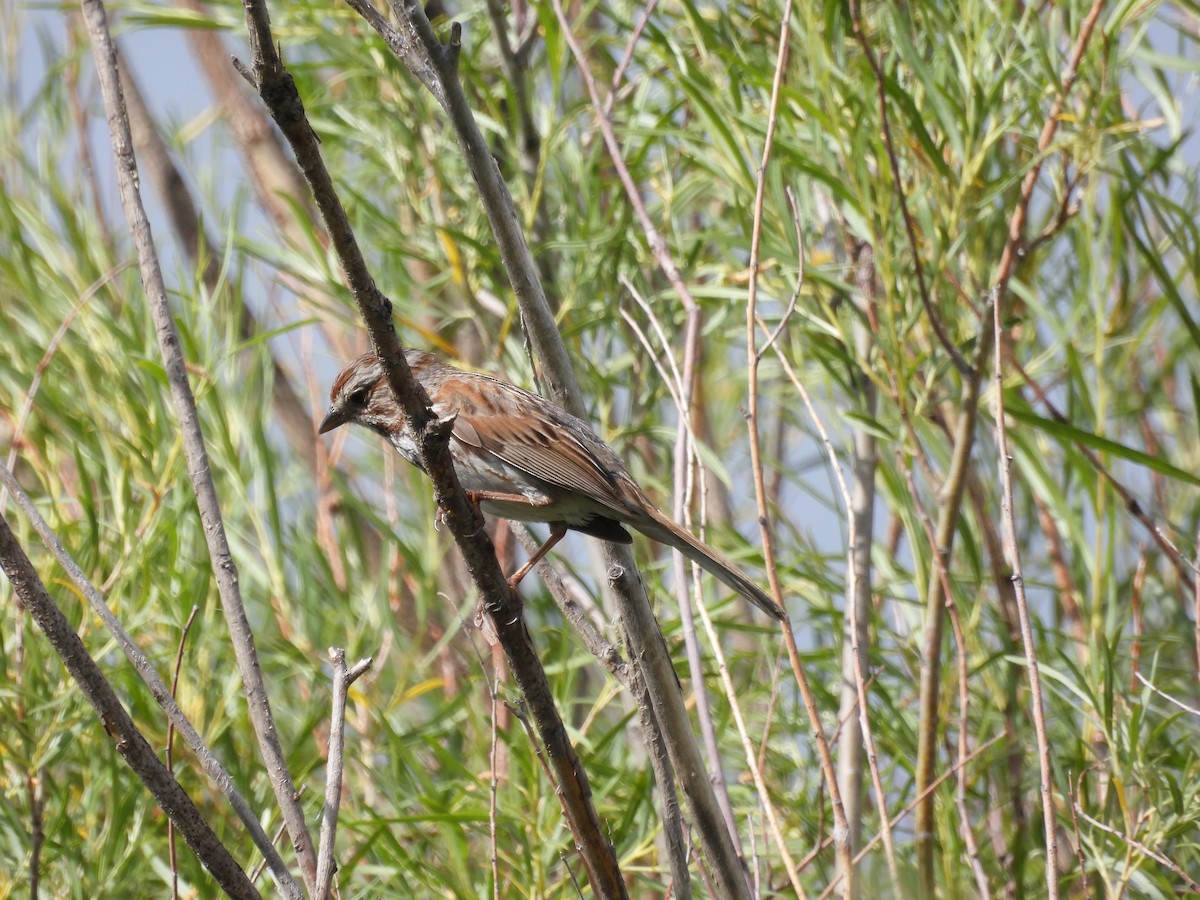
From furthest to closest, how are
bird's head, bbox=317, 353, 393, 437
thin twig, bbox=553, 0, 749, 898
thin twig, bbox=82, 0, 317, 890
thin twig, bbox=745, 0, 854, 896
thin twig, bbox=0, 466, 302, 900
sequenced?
bird's head, bbox=317, 353, 393, 437 < thin twig, bbox=553, 0, 749, 898 < thin twig, bbox=745, 0, 854, 896 < thin twig, bbox=82, 0, 317, 890 < thin twig, bbox=0, 466, 302, 900

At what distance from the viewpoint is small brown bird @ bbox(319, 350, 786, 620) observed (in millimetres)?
3369

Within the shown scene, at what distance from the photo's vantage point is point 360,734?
4.15 metres

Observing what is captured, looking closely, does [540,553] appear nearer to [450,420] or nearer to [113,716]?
[450,420]

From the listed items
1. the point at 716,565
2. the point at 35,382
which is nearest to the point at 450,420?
the point at 716,565

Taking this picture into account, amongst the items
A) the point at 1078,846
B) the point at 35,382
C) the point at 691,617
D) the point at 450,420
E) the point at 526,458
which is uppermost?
the point at 35,382

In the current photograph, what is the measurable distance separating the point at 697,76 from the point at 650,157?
171 centimetres

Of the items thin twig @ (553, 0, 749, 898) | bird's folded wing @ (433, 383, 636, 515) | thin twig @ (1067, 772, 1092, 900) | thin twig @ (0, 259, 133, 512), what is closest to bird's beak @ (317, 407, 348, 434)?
bird's folded wing @ (433, 383, 636, 515)

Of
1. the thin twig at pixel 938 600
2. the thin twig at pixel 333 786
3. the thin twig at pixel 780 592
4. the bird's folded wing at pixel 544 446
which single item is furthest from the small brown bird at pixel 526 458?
the thin twig at pixel 333 786

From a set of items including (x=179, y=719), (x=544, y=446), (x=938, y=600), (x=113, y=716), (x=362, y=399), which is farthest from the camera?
(x=362, y=399)

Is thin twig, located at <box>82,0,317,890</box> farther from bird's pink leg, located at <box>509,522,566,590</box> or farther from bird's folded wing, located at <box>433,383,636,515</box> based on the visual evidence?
bird's folded wing, located at <box>433,383,636,515</box>

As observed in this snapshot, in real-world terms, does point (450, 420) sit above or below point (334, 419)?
below

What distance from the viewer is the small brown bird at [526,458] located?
3369 millimetres

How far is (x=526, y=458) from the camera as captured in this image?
3.56 m

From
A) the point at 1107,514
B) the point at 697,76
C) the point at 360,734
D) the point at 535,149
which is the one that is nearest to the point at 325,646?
the point at 360,734
